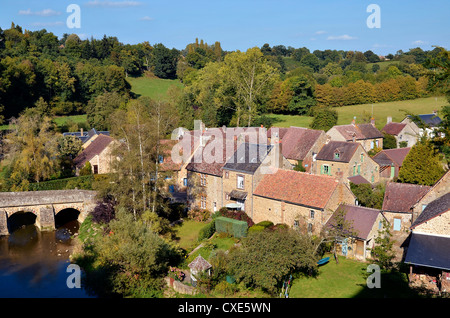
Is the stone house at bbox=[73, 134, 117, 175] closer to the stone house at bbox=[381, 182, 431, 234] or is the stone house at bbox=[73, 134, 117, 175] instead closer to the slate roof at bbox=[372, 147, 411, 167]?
the stone house at bbox=[381, 182, 431, 234]

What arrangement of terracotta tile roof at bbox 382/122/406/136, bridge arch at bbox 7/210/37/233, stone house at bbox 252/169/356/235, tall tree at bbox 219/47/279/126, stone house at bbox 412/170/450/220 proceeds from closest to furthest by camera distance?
stone house at bbox 412/170/450/220
stone house at bbox 252/169/356/235
bridge arch at bbox 7/210/37/233
terracotta tile roof at bbox 382/122/406/136
tall tree at bbox 219/47/279/126

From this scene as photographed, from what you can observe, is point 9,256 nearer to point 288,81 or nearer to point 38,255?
point 38,255

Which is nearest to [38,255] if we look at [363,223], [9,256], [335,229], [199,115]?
[9,256]

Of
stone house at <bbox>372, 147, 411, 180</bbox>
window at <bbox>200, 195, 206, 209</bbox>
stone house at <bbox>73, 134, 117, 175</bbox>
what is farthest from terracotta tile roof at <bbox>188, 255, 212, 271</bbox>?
stone house at <bbox>372, 147, 411, 180</bbox>

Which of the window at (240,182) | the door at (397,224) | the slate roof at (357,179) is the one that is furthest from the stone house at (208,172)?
the door at (397,224)

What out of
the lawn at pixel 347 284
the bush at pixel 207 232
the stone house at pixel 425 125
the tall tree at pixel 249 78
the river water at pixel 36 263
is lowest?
the river water at pixel 36 263

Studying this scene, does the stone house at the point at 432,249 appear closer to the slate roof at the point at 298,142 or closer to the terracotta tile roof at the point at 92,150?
the slate roof at the point at 298,142

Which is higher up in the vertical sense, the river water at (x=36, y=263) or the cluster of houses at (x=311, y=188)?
the cluster of houses at (x=311, y=188)
